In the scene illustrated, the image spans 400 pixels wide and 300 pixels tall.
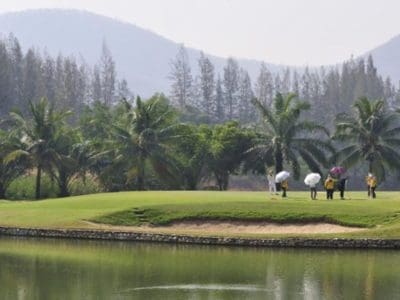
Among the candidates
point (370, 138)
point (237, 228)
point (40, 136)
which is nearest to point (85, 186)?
point (40, 136)

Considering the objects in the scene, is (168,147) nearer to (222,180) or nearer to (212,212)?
(222,180)

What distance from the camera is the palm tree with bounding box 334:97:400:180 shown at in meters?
74.6

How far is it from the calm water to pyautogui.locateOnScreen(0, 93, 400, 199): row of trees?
108ft

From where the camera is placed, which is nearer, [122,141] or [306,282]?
[306,282]

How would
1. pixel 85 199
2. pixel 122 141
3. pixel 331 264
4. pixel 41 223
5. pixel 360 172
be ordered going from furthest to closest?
pixel 360 172 < pixel 122 141 < pixel 85 199 < pixel 41 223 < pixel 331 264

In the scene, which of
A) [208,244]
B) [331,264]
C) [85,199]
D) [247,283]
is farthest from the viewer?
[85,199]

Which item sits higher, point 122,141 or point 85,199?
point 122,141

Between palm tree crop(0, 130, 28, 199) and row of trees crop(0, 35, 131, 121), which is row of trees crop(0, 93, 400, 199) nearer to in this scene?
palm tree crop(0, 130, 28, 199)

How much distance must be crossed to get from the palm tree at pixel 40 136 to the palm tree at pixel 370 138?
29.6m

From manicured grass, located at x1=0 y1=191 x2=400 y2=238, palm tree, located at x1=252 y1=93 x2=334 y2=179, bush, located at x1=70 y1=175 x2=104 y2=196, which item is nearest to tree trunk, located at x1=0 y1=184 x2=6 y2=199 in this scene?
bush, located at x1=70 y1=175 x2=104 y2=196

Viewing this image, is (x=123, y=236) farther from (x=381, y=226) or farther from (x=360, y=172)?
(x=360, y=172)

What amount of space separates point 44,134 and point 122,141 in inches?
353

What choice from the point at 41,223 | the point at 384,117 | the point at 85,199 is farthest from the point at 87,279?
the point at 384,117

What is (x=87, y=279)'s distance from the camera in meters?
29.5
